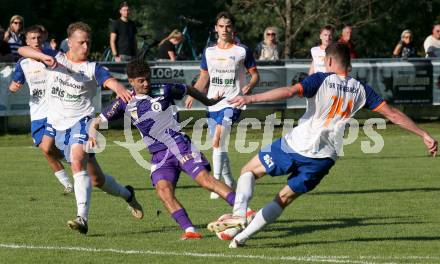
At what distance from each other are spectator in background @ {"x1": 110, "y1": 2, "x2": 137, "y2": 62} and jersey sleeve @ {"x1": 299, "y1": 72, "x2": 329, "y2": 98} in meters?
15.3

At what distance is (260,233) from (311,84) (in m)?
1.91

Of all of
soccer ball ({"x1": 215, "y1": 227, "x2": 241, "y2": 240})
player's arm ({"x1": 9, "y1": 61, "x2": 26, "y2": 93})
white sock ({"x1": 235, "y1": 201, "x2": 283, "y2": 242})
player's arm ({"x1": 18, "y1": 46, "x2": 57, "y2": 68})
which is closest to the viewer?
white sock ({"x1": 235, "y1": 201, "x2": 283, "y2": 242})

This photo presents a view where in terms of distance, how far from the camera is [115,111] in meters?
10.8

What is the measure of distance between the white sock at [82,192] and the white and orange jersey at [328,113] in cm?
210

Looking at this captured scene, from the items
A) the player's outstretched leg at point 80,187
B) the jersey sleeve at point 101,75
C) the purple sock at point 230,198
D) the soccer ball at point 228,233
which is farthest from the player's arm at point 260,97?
the jersey sleeve at point 101,75

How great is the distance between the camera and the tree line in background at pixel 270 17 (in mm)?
39000

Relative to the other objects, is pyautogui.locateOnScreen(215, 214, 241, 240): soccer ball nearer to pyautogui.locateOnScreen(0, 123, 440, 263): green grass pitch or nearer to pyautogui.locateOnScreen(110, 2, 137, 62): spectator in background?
pyautogui.locateOnScreen(0, 123, 440, 263): green grass pitch

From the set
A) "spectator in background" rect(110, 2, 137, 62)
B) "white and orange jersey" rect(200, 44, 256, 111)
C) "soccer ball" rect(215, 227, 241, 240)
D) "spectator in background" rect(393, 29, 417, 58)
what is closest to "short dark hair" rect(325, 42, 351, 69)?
"soccer ball" rect(215, 227, 241, 240)

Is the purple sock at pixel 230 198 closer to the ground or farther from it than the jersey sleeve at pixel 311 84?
closer to the ground

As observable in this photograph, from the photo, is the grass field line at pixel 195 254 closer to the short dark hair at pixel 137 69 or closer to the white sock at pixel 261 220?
the white sock at pixel 261 220

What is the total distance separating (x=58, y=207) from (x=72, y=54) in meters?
2.20

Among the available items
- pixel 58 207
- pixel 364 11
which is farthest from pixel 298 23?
pixel 58 207

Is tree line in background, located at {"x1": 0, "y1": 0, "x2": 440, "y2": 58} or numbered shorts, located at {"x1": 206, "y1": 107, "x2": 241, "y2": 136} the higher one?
tree line in background, located at {"x1": 0, "y1": 0, "x2": 440, "y2": 58}

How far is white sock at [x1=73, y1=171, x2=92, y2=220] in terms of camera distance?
10.8m
